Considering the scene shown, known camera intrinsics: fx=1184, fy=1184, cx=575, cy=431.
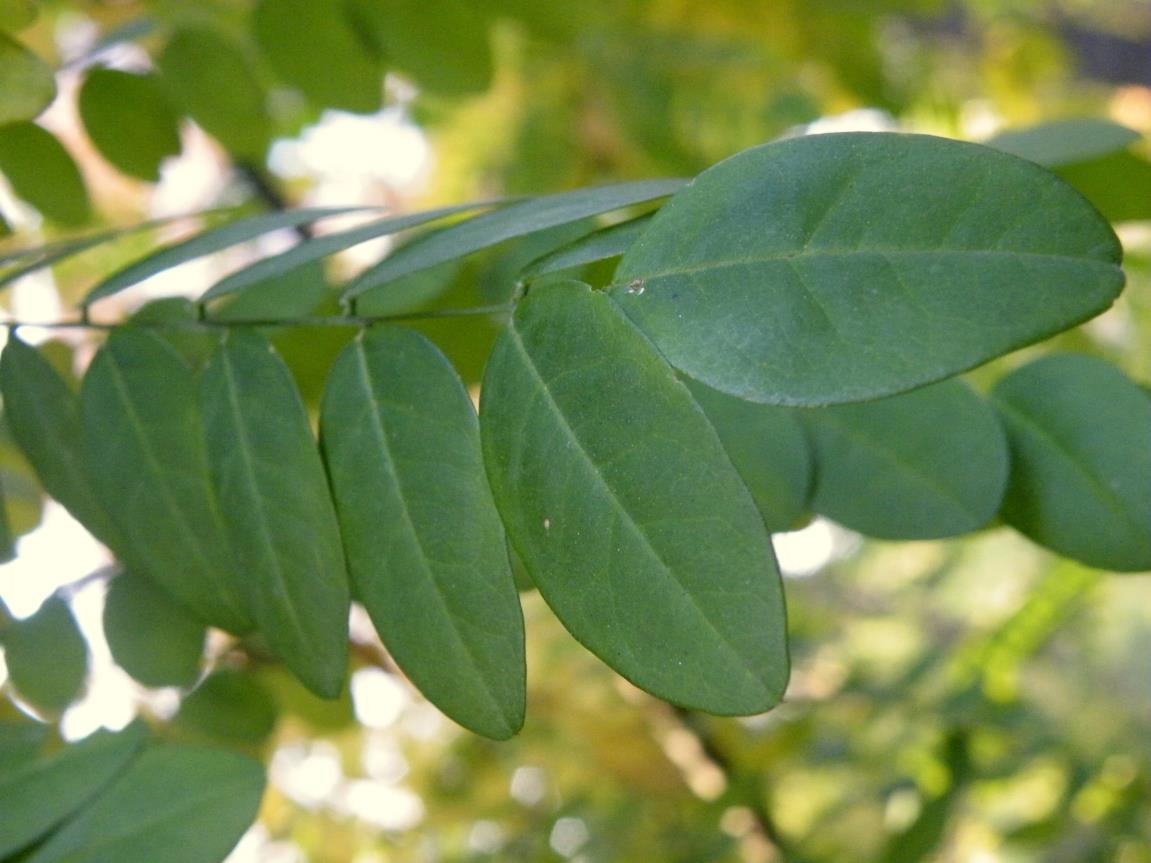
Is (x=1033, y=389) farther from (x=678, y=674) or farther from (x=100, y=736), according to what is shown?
(x=100, y=736)

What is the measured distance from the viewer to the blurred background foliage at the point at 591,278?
79 centimetres

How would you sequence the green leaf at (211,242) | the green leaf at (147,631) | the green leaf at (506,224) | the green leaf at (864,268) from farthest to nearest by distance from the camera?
the green leaf at (147,631), the green leaf at (211,242), the green leaf at (506,224), the green leaf at (864,268)

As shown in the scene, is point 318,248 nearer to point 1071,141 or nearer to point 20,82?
point 20,82

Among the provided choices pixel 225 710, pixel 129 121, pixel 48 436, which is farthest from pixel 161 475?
pixel 129 121

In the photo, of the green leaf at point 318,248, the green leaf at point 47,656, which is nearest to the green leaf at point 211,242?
the green leaf at point 318,248

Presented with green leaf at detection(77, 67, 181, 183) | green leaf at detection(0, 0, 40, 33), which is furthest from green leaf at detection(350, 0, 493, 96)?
green leaf at detection(0, 0, 40, 33)

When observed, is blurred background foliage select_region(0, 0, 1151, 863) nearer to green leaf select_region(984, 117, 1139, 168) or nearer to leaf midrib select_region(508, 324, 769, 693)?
green leaf select_region(984, 117, 1139, 168)

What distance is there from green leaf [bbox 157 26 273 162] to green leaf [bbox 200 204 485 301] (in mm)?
383

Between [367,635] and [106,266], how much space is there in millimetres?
563

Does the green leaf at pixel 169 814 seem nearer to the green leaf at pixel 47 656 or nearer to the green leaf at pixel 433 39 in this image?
the green leaf at pixel 47 656

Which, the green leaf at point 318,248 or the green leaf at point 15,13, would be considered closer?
the green leaf at point 318,248

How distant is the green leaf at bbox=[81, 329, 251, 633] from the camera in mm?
515

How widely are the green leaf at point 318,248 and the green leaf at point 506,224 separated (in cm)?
1

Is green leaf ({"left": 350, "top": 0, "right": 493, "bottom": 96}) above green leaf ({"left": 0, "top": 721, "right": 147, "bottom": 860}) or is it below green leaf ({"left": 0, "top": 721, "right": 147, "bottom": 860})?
above
